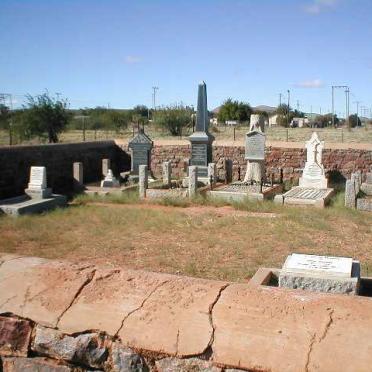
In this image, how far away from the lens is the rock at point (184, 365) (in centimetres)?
193

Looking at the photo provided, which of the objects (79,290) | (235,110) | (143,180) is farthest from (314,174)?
(235,110)

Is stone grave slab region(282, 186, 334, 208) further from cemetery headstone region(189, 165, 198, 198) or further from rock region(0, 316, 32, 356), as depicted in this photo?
rock region(0, 316, 32, 356)

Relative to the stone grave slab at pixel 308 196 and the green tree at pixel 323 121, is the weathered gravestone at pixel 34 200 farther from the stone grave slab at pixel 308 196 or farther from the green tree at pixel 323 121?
the green tree at pixel 323 121

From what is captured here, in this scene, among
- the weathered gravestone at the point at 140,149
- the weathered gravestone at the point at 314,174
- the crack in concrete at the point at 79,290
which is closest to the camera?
the crack in concrete at the point at 79,290

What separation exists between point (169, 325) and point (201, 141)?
631 inches

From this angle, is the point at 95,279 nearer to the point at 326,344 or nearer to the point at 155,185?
the point at 326,344

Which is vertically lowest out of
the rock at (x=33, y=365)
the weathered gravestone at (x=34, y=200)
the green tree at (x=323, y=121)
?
the weathered gravestone at (x=34, y=200)

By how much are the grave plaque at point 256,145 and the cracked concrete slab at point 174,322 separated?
49.9 feet

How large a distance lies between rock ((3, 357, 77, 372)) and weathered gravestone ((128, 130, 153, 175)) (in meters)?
16.5

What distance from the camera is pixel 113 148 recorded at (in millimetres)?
21406

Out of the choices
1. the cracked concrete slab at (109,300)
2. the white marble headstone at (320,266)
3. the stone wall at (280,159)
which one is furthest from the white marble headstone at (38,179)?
the cracked concrete slab at (109,300)

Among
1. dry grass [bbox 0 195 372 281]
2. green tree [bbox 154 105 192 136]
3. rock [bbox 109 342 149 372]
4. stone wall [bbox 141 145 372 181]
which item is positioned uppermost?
green tree [bbox 154 105 192 136]

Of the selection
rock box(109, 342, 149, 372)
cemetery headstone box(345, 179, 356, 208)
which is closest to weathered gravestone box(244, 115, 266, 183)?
cemetery headstone box(345, 179, 356, 208)

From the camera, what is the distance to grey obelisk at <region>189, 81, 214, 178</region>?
1788 cm
